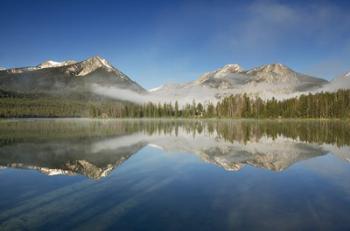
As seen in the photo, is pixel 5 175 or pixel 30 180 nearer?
pixel 30 180

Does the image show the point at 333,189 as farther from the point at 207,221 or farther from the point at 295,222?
the point at 207,221

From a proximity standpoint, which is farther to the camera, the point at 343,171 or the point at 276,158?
the point at 276,158

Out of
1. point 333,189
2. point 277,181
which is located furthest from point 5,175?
point 333,189

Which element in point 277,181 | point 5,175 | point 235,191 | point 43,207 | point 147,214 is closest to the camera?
point 147,214

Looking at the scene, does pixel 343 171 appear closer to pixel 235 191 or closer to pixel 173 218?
pixel 235 191

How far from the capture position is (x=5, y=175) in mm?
19359

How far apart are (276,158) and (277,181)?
8103 millimetres

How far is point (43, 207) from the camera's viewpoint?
498 inches

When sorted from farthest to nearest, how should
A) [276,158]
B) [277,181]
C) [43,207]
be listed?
[276,158]
[277,181]
[43,207]

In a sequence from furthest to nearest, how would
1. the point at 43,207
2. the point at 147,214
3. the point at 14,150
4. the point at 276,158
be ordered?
the point at 14,150 → the point at 276,158 → the point at 43,207 → the point at 147,214

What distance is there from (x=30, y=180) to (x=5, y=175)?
7.94 feet

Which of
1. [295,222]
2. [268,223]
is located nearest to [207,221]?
[268,223]

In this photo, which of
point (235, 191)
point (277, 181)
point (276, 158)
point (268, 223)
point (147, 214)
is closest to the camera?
point (268, 223)

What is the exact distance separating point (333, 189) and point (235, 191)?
182 inches
